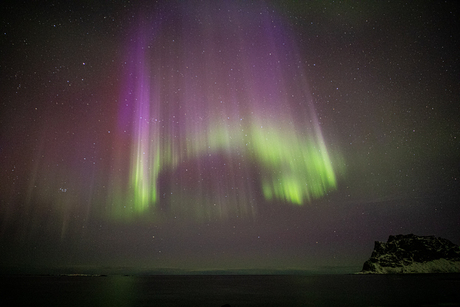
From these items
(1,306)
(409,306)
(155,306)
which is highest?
(1,306)

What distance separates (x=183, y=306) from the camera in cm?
4872

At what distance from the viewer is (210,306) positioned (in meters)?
47.8

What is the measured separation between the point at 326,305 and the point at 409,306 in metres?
12.6

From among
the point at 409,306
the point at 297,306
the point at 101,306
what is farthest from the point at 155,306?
the point at 409,306

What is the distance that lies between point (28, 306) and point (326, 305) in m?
53.0

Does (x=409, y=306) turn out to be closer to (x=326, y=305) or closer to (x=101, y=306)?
(x=326, y=305)

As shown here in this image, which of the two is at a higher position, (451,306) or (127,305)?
(127,305)

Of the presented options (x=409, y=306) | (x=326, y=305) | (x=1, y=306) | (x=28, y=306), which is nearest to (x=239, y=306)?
(x=326, y=305)

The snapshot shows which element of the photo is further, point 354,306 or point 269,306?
point 269,306

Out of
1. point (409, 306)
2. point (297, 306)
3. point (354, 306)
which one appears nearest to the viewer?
point (409, 306)

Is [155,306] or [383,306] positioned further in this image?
[155,306]

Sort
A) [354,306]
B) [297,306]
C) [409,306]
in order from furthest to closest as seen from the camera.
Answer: [297,306] → [354,306] → [409,306]

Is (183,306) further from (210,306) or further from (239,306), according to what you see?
(239,306)

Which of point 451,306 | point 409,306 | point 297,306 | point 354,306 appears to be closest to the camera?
point 451,306
